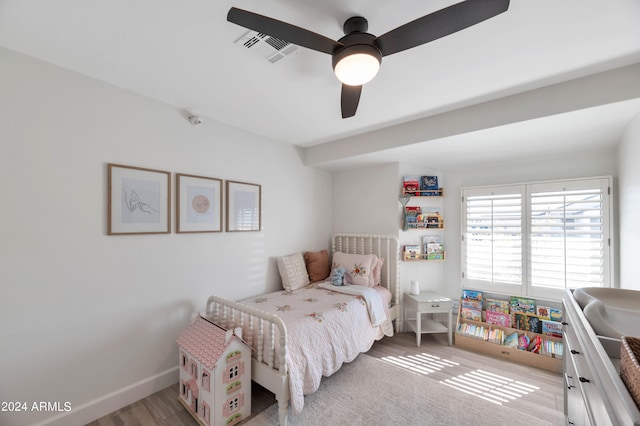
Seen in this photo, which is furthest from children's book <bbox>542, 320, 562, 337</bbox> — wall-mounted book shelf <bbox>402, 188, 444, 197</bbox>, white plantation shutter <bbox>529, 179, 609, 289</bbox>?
wall-mounted book shelf <bbox>402, 188, 444, 197</bbox>

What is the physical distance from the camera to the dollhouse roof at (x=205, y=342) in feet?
5.86

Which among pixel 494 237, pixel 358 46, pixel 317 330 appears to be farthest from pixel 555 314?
pixel 358 46

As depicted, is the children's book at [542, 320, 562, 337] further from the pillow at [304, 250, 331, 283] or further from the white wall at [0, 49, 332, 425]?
the white wall at [0, 49, 332, 425]

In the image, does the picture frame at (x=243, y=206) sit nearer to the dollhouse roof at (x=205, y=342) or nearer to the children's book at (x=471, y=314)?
the dollhouse roof at (x=205, y=342)

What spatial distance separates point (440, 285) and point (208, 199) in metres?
3.28

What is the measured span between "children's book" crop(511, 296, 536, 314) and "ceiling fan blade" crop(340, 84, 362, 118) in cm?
299

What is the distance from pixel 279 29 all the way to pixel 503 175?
3.29 metres

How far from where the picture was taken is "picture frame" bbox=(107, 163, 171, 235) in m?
2.04

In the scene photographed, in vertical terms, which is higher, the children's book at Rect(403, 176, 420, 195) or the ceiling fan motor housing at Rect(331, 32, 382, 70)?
the ceiling fan motor housing at Rect(331, 32, 382, 70)

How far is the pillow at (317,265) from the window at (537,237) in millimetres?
1869

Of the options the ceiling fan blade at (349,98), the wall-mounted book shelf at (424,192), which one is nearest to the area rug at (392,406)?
the wall-mounted book shelf at (424,192)

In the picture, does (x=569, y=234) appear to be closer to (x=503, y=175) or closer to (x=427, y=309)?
(x=503, y=175)

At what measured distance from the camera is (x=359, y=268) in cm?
329

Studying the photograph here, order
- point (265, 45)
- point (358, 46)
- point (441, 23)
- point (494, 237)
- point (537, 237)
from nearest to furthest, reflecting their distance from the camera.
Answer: point (441, 23) → point (358, 46) → point (265, 45) → point (537, 237) → point (494, 237)
